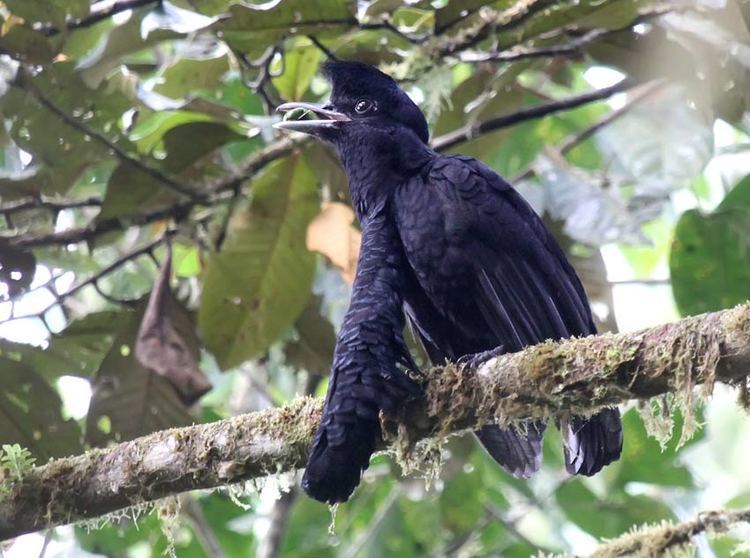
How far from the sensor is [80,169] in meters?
4.30

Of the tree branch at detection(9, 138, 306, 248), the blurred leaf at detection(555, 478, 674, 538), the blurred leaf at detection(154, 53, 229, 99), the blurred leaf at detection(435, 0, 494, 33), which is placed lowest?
the blurred leaf at detection(555, 478, 674, 538)

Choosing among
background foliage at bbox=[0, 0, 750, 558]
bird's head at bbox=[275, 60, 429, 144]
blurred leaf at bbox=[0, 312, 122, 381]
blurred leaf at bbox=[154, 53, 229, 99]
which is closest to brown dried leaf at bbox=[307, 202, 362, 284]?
background foliage at bbox=[0, 0, 750, 558]

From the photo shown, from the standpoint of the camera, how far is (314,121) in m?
3.64

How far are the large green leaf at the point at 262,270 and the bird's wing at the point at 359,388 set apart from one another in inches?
46.0

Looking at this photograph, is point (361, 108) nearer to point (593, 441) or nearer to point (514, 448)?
point (514, 448)

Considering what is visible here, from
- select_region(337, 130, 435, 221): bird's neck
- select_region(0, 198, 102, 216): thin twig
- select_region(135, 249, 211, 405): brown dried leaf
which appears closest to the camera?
select_region(337, 130, 435, 221): bird's neck

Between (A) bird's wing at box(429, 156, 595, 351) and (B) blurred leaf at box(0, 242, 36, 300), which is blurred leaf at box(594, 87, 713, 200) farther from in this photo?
(B) blurred leaf at box(0, 242, 36, 300)

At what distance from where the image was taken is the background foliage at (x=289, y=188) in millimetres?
3951

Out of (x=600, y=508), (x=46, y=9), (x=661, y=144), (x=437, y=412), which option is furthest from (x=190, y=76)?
(x=600, y=508)

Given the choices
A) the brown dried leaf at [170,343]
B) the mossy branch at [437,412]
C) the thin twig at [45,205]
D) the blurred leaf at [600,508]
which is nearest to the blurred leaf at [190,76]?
the thin twig at [45,205]

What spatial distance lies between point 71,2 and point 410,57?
1.24 m

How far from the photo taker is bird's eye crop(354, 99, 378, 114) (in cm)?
366

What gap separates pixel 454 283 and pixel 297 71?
1540 mm

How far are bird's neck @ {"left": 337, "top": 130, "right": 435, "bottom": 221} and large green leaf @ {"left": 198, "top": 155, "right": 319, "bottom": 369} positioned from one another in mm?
743
